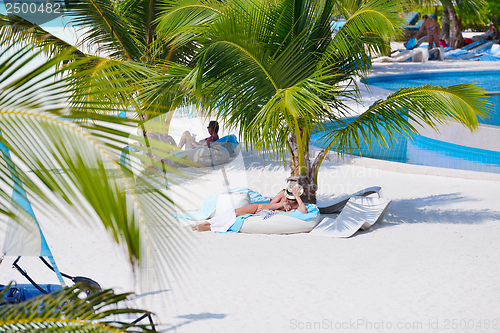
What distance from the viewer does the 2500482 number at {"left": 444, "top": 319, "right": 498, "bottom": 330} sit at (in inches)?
147

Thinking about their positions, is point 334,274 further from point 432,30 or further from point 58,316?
point 432,30

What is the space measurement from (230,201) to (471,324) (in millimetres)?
3562

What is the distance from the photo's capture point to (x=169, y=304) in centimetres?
426

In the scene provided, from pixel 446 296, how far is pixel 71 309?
3.53m

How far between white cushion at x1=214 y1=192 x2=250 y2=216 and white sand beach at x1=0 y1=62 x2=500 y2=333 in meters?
0.50

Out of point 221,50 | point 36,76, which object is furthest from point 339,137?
point 36,76

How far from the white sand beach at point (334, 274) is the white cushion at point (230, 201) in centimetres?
50

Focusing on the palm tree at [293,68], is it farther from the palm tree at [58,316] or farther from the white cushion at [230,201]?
the palm tree at [58,316]

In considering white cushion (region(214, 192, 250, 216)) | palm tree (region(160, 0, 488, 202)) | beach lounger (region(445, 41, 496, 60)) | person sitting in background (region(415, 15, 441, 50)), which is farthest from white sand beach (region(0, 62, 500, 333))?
person sitting in background (region(415, 15, 441, 50))

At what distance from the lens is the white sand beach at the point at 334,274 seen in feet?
12.9

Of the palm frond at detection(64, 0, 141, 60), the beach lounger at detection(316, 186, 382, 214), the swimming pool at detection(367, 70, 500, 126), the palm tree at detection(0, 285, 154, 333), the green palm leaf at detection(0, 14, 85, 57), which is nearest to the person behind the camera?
the palm tree at detection(0, 285, 154, 333)

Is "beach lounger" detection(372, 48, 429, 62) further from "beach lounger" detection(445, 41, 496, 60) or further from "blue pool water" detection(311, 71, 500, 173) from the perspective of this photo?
"blue pool water" detection(311, 71, 500, 173)

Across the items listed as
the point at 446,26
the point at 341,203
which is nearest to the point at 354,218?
the point at 341,203

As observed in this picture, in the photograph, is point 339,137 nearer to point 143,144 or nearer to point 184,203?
point 184,203
